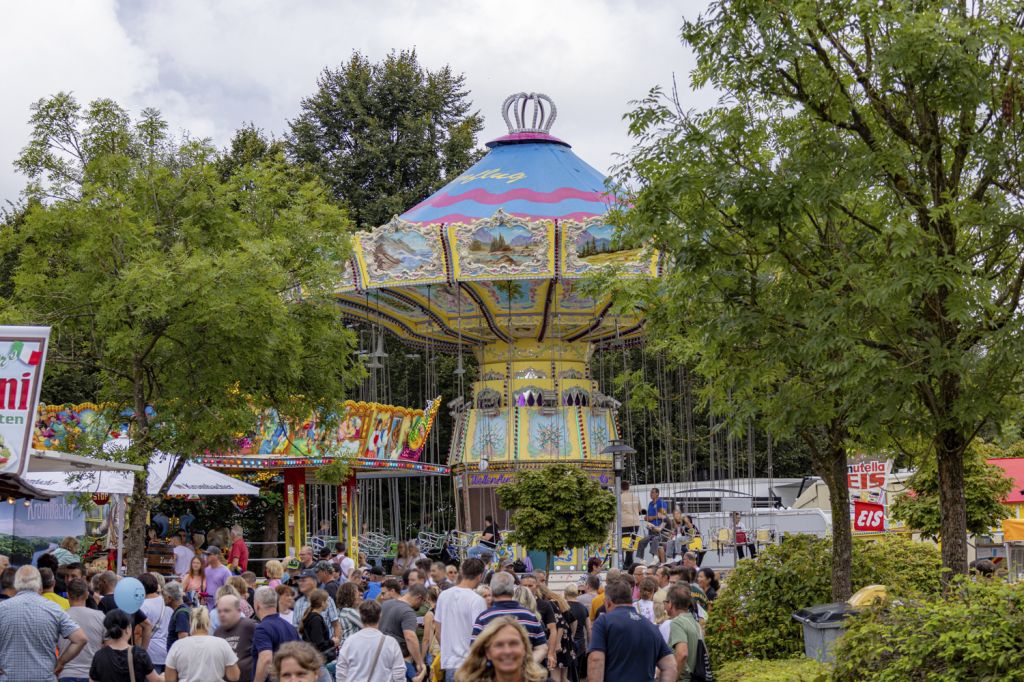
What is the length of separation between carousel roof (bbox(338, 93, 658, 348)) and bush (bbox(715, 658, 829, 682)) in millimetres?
12295

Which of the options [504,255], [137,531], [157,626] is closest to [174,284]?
[137,531]

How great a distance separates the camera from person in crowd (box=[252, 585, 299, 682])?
8.88 meters

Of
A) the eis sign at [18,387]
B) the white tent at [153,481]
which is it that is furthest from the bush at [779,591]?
the white tent at [153,481]

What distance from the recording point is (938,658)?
743 cm

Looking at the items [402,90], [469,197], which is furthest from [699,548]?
[402,90]

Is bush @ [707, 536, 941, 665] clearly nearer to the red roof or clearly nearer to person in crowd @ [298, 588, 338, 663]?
person in crowd @ [298, 588, 338, 663]

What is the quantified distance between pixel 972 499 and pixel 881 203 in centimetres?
1112

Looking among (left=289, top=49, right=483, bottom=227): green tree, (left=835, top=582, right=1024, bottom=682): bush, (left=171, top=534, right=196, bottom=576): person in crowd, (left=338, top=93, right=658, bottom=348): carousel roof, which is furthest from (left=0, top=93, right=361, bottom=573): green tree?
(left=289, top=49, right=483, bottom=227): green tree

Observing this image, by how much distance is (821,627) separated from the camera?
11.5m

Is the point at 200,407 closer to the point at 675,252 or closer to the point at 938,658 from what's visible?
the point at 675,252

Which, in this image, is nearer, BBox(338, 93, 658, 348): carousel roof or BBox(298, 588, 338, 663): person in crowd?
BBox(298, 588, 338, 663): person in crowd

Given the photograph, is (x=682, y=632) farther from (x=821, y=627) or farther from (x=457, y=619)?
(x=821, y=627)

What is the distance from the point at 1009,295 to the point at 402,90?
1511 inches

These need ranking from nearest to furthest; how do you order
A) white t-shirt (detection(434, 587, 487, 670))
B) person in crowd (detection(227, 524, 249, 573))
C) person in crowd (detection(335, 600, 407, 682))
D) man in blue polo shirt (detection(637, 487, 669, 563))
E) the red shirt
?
person in crowd (detection(335, 600, 407, 682)) → white t-shirt (detection(434, 587, 487, 670)) → person in crowd (detection(227, 524, 249, 573)) → the red shirt → man in blue polo shirt (detection(637, 487, 669, 563))
